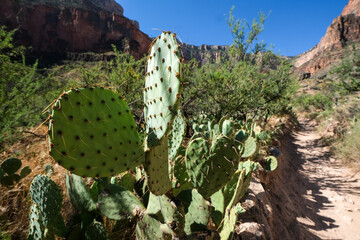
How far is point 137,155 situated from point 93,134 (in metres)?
0.23

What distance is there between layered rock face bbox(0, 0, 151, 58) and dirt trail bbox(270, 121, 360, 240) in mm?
28390

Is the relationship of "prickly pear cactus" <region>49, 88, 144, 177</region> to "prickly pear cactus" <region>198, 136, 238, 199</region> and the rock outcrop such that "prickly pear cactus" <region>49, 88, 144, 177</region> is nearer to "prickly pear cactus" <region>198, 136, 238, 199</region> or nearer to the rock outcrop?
"prickly pear cactus" <region>198, 136, 238, 199</region>

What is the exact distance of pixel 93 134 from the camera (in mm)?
802

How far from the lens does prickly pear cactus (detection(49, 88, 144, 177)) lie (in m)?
0.72

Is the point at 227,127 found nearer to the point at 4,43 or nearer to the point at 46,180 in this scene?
the point at 46,180

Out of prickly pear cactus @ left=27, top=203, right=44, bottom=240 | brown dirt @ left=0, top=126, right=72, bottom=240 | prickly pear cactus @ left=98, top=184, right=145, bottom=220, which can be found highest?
prickly pear cactus @ left=98, top=184, right=145, bottom=220

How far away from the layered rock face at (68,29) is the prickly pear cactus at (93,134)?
1184 inches

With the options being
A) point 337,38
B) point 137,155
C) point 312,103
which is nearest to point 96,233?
point 137,155

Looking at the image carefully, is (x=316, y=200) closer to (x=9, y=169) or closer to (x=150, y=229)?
(x=150, y=229)

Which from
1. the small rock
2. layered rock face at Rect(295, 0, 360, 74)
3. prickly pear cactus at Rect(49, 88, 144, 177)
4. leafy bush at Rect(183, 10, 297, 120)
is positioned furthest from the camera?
layered rock face at Rect(295, 0, 360, 74)

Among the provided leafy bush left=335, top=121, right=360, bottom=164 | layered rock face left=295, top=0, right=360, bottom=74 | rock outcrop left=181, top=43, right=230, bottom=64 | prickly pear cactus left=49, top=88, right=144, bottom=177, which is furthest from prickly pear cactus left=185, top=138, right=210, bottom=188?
layered rock face left=295, top=0, right=360, bottom=74

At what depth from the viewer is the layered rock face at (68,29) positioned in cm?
3008

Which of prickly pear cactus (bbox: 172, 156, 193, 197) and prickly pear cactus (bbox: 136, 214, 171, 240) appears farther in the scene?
prickly pear cactus (bbox: 172, 156, 193, 197)

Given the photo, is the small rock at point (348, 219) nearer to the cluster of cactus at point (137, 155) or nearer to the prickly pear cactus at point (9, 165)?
the cluster of cactus at point (137, 155)
